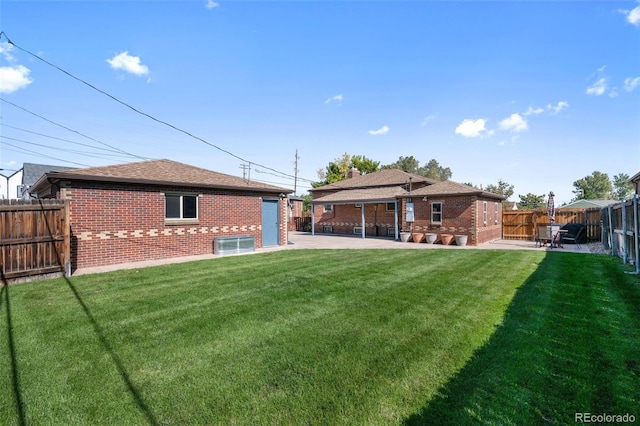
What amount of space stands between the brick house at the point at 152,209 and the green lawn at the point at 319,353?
3.30 meters

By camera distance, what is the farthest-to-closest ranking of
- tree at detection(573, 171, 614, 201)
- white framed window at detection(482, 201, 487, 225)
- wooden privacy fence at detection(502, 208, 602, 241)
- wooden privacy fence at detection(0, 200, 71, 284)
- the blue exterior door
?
tree at detection(573, 171, 614, 201) → wooden privacy fence at detection(502, 208, 602, 241) → white framed window at detection(482, 201, 487, 225) → the blue exterior door → wooden privacy fence at detection(0, 200, 71, 284)

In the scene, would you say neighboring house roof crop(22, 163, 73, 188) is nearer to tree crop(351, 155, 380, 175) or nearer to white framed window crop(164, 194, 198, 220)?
white framed window crop(164, 194, 198, 220)

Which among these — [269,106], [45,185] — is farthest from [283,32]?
[45,185]

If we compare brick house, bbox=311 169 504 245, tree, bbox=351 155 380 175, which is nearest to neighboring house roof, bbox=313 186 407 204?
brick house, bbox=311 169 504 245

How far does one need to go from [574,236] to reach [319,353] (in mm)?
19159

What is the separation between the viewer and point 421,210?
17922 millimetres

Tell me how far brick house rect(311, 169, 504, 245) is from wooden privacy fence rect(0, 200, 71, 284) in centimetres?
1517

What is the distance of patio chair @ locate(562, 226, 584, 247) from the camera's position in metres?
16.3

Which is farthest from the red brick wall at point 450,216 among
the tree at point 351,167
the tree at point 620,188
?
the tree at point 620,188

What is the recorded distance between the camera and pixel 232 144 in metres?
20.4

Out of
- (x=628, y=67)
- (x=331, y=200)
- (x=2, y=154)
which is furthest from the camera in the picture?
Answer: (x=2, y=154)

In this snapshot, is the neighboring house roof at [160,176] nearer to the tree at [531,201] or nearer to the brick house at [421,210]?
the brick house at [421,210]

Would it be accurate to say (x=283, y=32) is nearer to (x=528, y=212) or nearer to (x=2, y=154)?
(x=528, y=212)

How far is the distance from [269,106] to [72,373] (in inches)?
718
